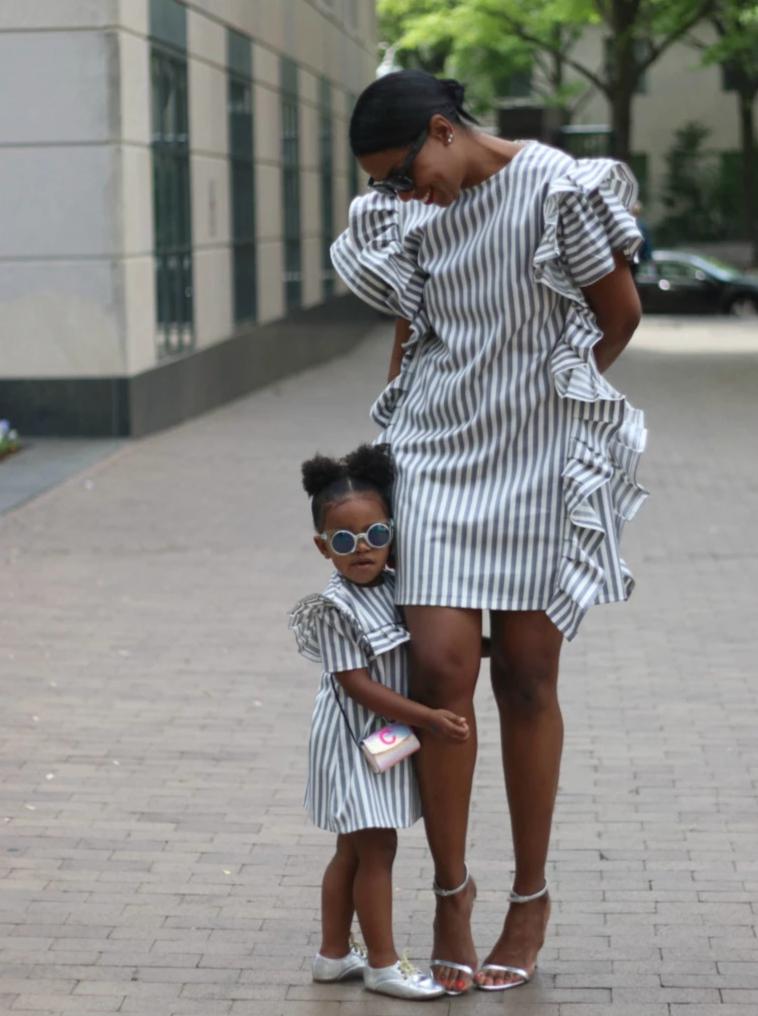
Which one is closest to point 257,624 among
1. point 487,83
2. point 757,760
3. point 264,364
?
point 757,760

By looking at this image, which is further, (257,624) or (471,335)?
(257,624)

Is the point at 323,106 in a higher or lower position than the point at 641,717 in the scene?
higher

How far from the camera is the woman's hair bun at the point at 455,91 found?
151 inches

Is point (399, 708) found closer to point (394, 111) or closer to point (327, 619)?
point (327, 619)

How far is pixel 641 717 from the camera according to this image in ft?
21.3

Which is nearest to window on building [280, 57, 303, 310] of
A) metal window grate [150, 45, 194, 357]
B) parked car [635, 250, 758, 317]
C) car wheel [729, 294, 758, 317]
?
metal window grate [150, 45, 194, 357]

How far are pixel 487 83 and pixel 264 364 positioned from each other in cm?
3438

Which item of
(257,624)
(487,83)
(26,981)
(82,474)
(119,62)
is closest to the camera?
(26,981)

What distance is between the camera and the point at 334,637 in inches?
151

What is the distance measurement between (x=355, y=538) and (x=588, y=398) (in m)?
0.53

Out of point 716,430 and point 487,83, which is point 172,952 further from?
point 487,83

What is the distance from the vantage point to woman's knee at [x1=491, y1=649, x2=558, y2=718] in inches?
154

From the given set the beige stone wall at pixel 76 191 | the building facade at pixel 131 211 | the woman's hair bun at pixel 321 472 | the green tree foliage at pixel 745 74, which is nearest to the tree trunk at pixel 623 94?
the green tree foliage at pixel 745 74

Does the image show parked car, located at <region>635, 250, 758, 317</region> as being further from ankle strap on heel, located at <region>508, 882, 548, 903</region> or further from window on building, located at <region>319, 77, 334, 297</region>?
ankle strap on heel, located at <region>508, 882, 548, 903</region>
